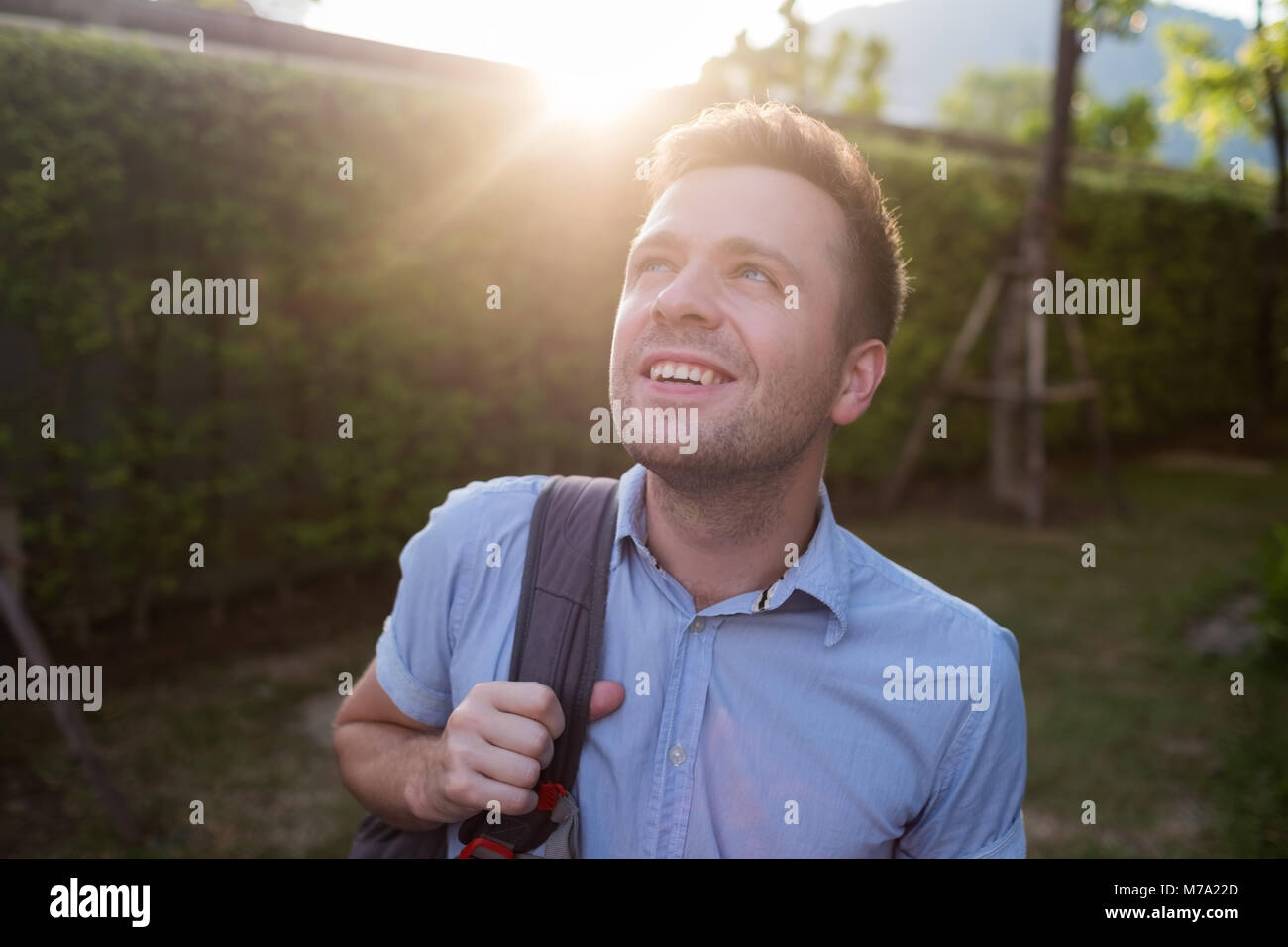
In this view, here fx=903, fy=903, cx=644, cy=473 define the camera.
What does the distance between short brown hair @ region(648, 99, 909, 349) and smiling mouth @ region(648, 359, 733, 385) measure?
1.26 feet

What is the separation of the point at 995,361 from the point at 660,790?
30.0 ft

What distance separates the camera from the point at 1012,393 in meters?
9.19

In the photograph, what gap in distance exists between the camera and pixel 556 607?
1807mm

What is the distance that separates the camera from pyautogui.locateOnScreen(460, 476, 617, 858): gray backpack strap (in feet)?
5.37

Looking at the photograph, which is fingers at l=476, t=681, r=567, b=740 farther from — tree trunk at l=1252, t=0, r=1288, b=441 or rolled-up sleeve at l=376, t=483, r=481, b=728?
tree trunk at l=1252, t=0, r=1288, b=441

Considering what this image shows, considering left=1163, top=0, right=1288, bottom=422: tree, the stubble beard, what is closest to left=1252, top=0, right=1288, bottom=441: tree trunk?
left=1163, top=0, right=1288, bottom=422: tree

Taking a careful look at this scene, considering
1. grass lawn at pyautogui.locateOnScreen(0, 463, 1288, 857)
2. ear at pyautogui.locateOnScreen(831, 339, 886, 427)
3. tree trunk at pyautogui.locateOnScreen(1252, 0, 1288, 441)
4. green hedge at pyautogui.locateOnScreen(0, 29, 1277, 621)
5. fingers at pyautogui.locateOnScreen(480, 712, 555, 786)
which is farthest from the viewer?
tree trunk at pyautogui.locateOnScreen(1252, 0, 1288, 441)

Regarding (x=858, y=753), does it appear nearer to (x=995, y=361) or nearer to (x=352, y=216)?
(x=352, y=216)

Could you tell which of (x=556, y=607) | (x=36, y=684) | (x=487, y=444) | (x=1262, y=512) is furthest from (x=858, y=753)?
(x=1262, y=512)

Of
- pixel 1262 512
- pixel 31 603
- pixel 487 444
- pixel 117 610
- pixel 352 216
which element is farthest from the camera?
pixel 1262 512

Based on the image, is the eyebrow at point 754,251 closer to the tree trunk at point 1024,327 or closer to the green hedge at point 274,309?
the green hedge at point 274,309

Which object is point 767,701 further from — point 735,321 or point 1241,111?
point 1241,111

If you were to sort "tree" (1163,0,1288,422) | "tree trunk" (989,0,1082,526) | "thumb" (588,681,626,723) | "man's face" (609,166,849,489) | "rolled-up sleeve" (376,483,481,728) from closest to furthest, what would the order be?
1. "thumb" (588,681,626,723)
2. "man's face" (609,166,849,489)
3. "rolled-up sleeve" (376,483,481,728)
4. "tree trunk" (989,0,1082,526)
5. "tree" (1163,0,1288,422)

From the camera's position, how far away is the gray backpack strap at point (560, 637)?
1638 millimetres
